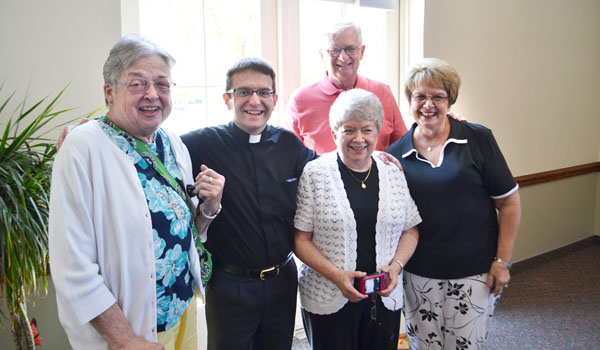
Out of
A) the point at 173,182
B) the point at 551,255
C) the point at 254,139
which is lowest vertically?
the point at 551,255

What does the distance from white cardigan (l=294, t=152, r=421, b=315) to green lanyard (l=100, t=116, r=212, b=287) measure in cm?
36

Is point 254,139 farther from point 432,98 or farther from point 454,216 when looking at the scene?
point 454,216

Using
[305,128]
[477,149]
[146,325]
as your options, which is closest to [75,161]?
[146,325]

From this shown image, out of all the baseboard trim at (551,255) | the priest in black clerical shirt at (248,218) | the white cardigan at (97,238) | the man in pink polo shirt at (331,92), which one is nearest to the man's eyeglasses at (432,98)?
the man in pink polo shirt at (331,92)

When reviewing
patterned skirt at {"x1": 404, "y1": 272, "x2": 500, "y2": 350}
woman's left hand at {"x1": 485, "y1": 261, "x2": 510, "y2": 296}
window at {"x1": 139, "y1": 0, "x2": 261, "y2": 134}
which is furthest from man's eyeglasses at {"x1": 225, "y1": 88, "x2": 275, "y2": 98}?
woman's left hand at {"x1": 485, "y1": 261, "x2": 510, "y2": 296}

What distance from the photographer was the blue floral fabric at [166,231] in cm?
128

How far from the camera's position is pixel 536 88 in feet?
13.1

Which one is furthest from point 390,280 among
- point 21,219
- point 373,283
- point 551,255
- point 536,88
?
point 551,255

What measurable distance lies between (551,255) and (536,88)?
1.63 m

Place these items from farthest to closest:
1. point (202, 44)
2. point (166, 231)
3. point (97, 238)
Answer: point (202, 44)
point (166, 231)
point (97, 238)

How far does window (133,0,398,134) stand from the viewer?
2389 millimetres

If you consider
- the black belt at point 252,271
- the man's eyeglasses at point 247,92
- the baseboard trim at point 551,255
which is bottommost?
the baseboard trim at point 551,255

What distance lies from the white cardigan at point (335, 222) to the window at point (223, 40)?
1.03 meters

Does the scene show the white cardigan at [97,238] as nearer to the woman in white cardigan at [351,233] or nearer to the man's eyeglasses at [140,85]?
the man's eyeglasses at [140,85]
